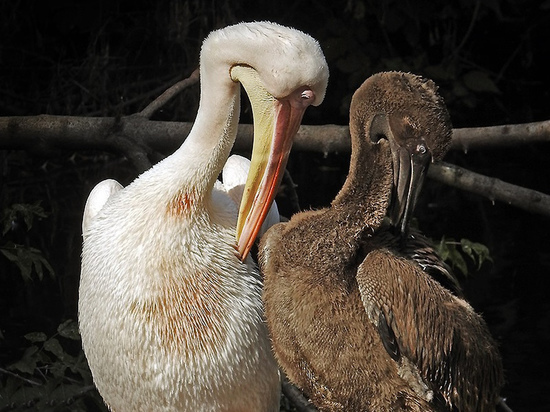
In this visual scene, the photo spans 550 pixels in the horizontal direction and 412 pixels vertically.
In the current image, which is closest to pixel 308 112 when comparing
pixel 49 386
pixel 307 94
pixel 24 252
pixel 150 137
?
pixel 150 137

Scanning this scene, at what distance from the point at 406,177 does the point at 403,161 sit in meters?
0.05

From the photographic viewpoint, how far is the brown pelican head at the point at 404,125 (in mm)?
3006

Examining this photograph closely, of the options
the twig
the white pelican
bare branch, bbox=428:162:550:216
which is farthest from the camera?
the twig

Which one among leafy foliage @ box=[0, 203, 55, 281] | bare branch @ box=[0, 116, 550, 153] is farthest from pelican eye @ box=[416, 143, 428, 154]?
leafy foliage @ box=[0, 203, 55, 281]

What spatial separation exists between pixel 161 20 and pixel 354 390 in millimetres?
4427

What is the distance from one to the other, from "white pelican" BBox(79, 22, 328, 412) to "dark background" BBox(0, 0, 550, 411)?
7.12 ft

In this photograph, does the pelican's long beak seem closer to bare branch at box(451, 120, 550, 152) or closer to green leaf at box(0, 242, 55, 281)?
bare branch at box(451, 120, 550, 152)

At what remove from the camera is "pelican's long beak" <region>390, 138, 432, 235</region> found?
3.04m

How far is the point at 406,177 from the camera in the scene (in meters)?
3.07

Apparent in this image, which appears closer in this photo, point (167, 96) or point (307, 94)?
point (307, 94)

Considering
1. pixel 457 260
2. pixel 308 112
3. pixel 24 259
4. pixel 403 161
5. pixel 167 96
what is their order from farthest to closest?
pixel 308 112 → pixel 457 260 → pixel 167 96 → pixel 24 259 → pixel 403 161

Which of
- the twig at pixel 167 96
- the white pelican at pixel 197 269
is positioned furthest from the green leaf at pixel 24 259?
the white pelican at pixel 197 269

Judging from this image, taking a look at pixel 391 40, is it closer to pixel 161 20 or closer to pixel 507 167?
pixel 507 167

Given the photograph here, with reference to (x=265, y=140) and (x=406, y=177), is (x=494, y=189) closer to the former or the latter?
(x=406, y=177)
